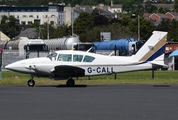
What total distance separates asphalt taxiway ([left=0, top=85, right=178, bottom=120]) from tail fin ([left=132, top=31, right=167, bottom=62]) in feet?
9.63

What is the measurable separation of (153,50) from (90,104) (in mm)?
10418

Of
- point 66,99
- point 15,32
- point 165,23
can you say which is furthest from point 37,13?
point 66,99

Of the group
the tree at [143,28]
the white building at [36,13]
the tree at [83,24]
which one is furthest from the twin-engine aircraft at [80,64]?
the white building at [36,13]

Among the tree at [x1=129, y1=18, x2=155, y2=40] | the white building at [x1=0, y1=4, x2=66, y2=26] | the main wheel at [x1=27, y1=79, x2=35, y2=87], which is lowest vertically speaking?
the main wheel at [x1=27, y1=79, x2=35, y2=87]

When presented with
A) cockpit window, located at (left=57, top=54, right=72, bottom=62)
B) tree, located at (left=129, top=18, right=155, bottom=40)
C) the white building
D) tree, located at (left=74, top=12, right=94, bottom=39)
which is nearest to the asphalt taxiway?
cockpit window, located at (left=57, top=54, right=72, bottom=62)

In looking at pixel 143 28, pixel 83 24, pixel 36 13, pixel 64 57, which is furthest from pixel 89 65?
pixel 36 13

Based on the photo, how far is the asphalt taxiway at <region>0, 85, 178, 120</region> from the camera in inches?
682

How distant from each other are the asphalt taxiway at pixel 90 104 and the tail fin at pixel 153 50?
9.63ft

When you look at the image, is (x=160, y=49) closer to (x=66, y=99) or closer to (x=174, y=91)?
(x=174, y=91)

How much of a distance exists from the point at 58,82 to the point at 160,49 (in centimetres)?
585

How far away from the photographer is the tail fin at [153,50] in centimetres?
2997

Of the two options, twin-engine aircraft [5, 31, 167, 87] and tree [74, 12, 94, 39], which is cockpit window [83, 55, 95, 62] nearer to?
twin-engine aircraft [5, 31, 167, 87]

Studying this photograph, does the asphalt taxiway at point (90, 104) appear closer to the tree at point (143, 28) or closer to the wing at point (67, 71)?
the wing at point (67, 71)

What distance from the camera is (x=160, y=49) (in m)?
30.4
